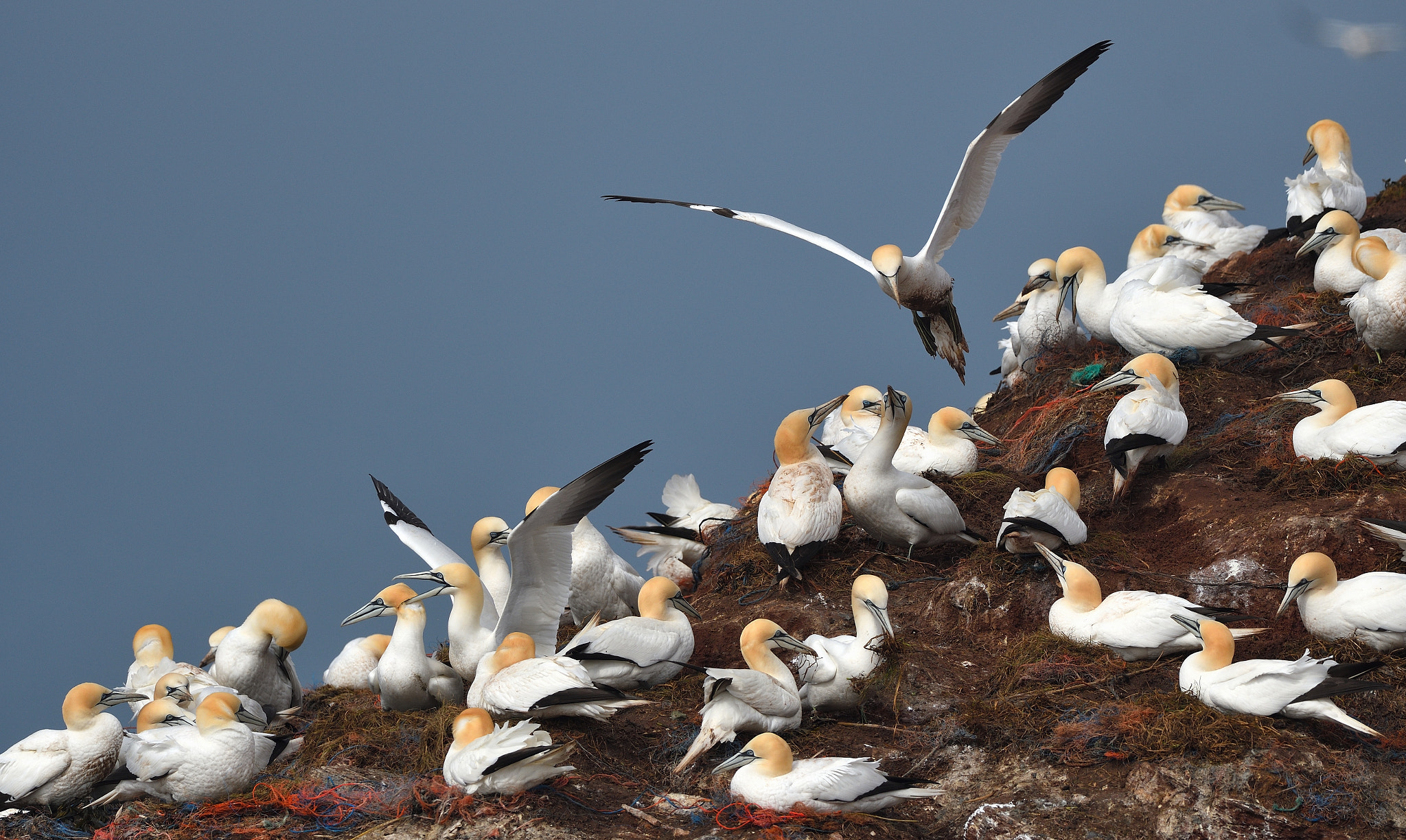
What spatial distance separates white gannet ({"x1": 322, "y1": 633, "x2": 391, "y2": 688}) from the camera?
8.53 m

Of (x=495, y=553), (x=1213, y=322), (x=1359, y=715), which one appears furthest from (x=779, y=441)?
(x=1359, y=715)

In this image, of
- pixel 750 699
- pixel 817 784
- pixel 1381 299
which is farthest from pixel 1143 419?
pixel 817 784

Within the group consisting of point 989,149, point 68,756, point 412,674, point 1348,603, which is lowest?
point 1348,603

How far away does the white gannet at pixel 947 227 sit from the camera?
859 cm

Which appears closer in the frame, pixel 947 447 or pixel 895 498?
pixel 895 498

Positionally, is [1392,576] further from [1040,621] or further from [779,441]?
[779,441]

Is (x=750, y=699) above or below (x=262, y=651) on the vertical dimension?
below

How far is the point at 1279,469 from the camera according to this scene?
7.58 meters

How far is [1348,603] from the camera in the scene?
5.82 meters

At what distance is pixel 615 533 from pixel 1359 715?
6.01m

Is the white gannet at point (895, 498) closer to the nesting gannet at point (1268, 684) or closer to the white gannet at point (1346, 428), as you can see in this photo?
the white gannet at point (1346, 428)

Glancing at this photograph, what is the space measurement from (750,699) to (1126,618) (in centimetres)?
200

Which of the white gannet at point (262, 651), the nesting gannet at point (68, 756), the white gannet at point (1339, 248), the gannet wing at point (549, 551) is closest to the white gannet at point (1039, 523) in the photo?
the gannet wing at point (549, 551)

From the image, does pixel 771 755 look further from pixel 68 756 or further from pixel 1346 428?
pixel 1346 428
